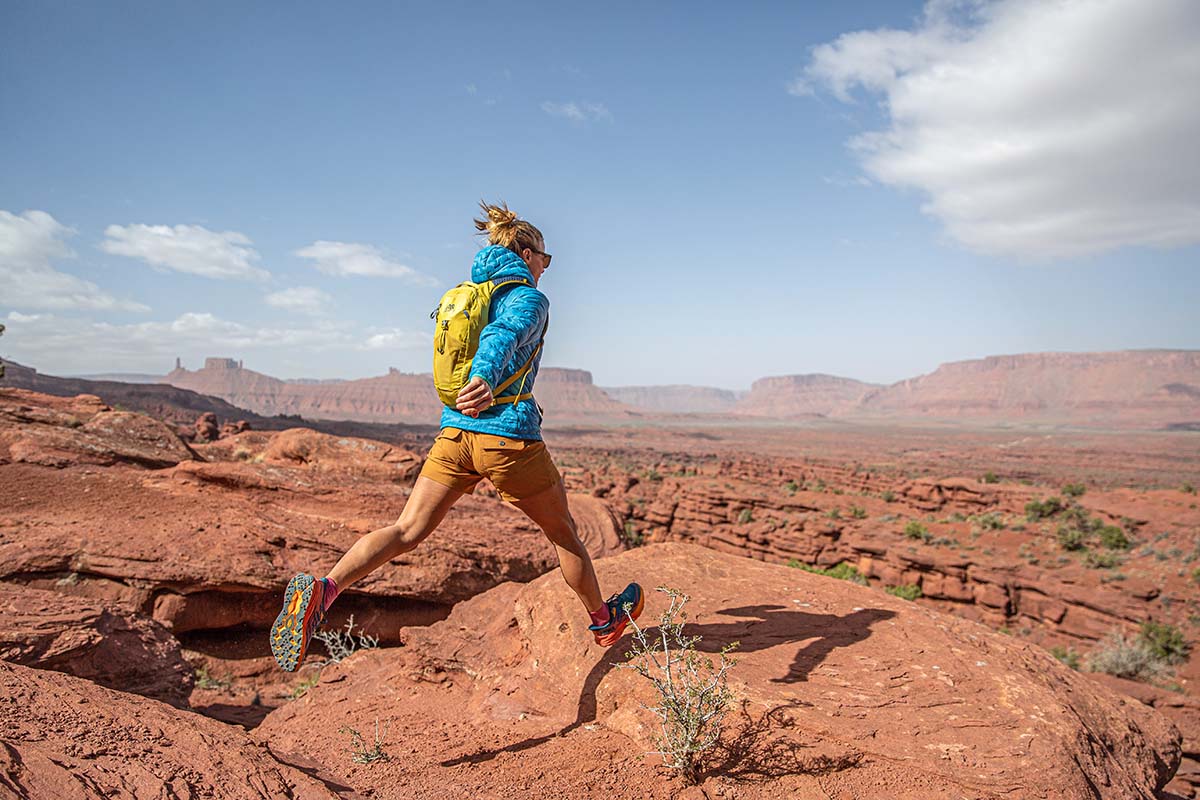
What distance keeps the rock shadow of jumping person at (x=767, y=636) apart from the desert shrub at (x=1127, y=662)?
9314mm

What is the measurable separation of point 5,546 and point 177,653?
191cm

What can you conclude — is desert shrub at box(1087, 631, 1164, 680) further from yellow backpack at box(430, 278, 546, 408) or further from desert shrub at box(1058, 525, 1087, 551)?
yellow backpack at box(430, 278, 546, 408)

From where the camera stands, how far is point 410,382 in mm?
180125

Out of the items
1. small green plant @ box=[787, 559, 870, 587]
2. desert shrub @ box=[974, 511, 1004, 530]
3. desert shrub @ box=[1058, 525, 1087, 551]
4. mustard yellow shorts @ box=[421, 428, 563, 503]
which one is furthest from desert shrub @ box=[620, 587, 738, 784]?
desert shrub @ box=[974, 511, 1004, 530]

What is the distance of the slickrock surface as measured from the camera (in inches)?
103

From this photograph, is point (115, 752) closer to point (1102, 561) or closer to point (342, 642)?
point (342, 642)

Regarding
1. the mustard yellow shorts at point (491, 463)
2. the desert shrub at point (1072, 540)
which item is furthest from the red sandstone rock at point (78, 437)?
the desert shrub at point (1072, 540)

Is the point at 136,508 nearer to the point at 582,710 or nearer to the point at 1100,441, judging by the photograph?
the point at 582,710

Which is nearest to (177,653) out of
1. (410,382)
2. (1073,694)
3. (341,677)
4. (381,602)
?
(341,677)

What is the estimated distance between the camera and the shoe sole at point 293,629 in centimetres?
261

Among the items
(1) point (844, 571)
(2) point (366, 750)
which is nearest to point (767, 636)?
(2) point (366, 750)

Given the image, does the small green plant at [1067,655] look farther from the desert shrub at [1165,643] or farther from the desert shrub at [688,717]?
the desert shrub at [688,717]

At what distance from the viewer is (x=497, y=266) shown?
2926 mm

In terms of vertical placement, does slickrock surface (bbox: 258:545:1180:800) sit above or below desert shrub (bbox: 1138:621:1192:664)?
above
